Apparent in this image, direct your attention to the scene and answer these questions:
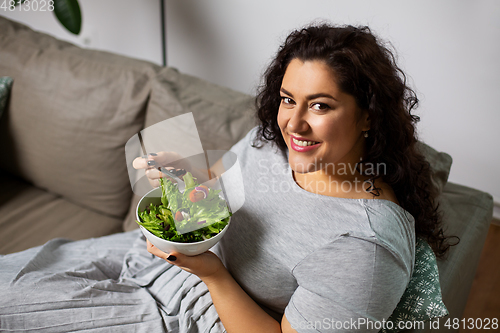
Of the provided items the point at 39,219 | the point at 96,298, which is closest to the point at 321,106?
the point at 96,298

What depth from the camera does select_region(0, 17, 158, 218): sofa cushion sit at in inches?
54.0

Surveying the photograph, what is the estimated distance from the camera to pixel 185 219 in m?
0.67

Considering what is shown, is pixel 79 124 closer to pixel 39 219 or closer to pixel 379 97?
pixel 39 219

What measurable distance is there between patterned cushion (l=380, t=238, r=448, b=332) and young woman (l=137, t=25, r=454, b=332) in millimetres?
66

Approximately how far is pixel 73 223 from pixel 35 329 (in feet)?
2.15

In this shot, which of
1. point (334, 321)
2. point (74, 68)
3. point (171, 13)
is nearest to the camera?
point (334, 321)

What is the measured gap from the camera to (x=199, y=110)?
1.28 meters

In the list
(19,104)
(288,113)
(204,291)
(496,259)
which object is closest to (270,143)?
(288,113)

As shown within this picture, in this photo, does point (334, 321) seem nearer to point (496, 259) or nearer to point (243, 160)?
point (243, 160)

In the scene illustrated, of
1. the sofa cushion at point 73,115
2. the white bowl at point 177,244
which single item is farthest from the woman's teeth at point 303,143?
the sofa cushion at point 73,115

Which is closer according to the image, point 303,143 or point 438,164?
point 303,143

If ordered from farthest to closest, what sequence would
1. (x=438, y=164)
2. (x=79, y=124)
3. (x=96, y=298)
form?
(x=79, y=124) < (x=438, y=164) < (x=96, y=298)

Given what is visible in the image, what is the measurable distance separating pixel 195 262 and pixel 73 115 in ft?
3.05

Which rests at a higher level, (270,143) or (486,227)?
(270,143)
